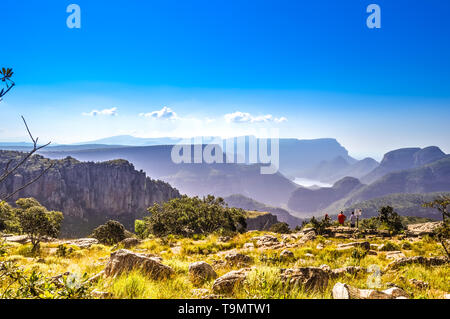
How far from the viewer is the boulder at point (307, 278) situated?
650cm

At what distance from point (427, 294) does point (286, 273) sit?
423 cm

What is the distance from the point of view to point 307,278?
6.71 meters

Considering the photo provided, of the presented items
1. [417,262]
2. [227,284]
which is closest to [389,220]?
[417,262]

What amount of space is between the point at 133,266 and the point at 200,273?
85.9 inches

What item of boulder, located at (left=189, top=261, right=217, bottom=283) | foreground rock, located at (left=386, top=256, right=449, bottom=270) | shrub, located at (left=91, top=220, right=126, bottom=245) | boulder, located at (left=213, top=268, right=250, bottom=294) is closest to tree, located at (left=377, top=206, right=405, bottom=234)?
foreground rock, located at (left=386, top=256, right=449, bottom=270)

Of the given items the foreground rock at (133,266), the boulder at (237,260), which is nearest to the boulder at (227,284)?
the foreground rock at (133,266)

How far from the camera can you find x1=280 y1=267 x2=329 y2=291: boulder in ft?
21.3

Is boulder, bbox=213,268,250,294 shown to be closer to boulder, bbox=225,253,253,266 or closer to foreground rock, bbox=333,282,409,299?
foreground rock, bbox=333,282,409,299

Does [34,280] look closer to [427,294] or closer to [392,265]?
[427,294]

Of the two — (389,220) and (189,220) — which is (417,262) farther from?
(189,220)

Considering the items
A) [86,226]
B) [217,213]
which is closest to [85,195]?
[86,226]

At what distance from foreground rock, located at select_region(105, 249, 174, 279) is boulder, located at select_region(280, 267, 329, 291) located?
375 centimetres

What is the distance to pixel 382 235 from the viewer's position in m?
26.4

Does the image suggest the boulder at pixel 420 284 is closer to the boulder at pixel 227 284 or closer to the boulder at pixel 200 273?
the boulder at pixel 227 284
